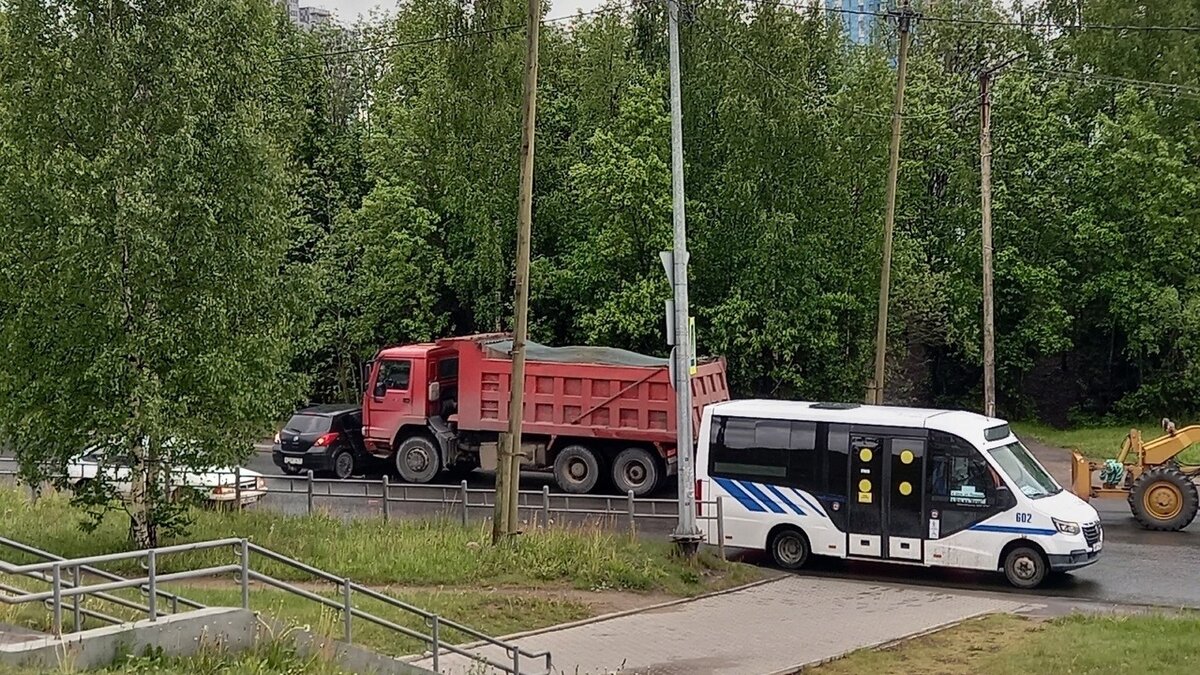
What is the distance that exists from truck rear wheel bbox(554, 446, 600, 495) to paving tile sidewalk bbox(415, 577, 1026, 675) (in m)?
7.74

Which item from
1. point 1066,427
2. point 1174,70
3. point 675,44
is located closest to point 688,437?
point 675,44

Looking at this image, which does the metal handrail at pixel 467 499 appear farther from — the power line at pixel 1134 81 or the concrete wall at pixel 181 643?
the power line at pixel 1134 81

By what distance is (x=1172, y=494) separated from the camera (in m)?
19.6

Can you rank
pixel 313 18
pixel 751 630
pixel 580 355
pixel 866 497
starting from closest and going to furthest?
pixel 751 630 → pixel 866 497 → pixel 580 355 → pixel 313 18

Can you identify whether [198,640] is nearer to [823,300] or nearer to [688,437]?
[688,437]

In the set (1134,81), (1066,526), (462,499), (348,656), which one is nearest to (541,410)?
(462,499)

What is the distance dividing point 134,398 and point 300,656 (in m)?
7.26

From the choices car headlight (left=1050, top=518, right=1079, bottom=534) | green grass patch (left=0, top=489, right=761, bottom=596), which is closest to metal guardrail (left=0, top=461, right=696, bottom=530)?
green grass patch (left=0, top=489, right=761, bottom=596)

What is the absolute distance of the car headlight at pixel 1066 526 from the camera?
16.2m

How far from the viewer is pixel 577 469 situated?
957 inches

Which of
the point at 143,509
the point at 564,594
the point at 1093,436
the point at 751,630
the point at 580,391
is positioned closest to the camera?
the point at 751,630

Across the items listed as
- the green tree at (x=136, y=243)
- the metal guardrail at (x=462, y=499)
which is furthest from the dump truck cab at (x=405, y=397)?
the green tree at (x=136, y=243)

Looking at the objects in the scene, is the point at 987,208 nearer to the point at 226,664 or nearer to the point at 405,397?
the point at 405,397

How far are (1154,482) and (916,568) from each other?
4.99 metres
